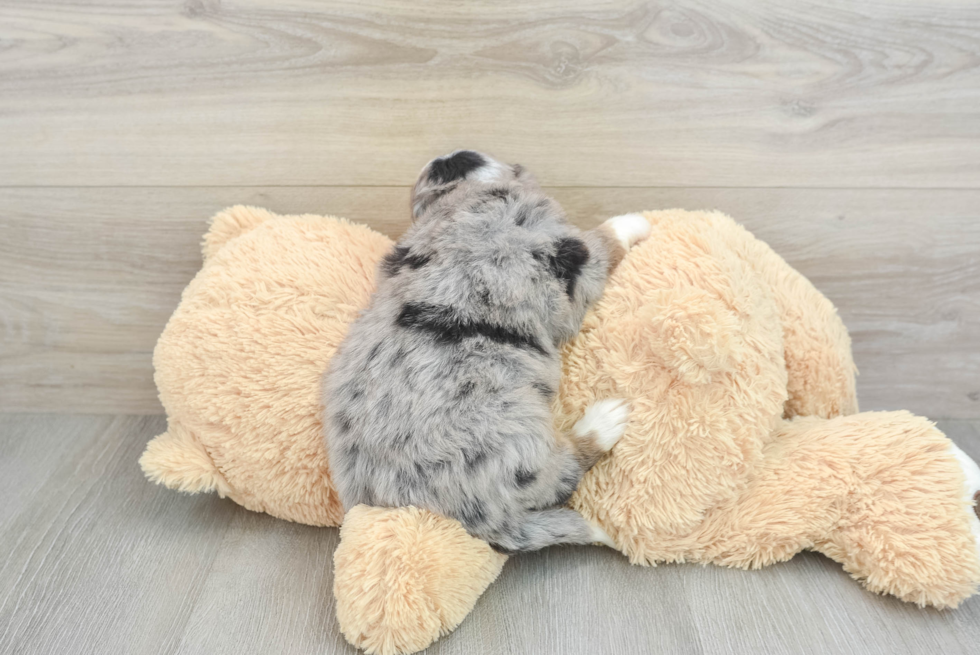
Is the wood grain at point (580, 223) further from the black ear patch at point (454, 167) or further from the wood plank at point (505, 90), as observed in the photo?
the black ear patch at point (454, 167)

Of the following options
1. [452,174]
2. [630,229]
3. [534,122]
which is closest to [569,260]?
[630,229]

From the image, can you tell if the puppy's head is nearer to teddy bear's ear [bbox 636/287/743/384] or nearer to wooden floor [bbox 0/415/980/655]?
teddy bear's ear [bbox 636/287/743/384]

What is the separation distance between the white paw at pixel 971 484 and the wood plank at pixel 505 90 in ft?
1.85

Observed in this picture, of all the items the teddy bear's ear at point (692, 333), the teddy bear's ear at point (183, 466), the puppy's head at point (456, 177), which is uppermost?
the puppy's head at point (456, 177)

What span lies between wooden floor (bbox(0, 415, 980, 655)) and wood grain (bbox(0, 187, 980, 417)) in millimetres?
416

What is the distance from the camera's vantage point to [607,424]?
1124mm

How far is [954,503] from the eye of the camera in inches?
42.8

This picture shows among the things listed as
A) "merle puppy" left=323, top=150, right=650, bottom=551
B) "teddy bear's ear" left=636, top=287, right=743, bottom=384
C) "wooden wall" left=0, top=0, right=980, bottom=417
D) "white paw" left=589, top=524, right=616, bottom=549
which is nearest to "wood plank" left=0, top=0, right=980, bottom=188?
"wooden wall" left=0, top=0, right=980, bottom=417

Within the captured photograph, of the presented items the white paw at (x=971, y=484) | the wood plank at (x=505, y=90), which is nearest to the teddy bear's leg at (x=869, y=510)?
the white paw at (x=971, y=484)

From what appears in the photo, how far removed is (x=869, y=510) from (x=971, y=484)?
0.16 meters

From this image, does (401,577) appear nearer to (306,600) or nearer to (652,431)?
(306,600)

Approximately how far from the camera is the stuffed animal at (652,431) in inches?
40.9

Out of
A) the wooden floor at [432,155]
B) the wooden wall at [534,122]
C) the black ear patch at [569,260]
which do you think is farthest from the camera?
the wooden wall at [534,122]

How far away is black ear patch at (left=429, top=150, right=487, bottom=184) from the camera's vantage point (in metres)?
1.24
